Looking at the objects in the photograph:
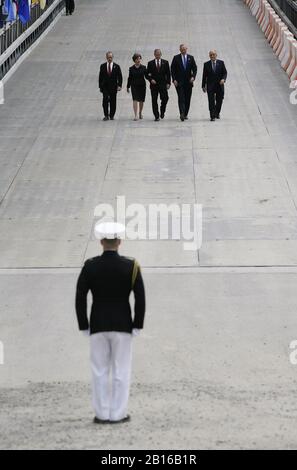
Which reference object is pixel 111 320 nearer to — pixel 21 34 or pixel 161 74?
pixel 161 74

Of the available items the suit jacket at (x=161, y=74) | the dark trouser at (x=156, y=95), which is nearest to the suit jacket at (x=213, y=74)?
the suit jacket at (x=161, y=74)

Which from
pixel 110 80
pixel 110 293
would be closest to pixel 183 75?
pixel 110 80

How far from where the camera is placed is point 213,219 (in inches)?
733

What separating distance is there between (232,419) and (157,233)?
8.57 metres

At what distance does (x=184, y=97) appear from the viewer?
26391mm

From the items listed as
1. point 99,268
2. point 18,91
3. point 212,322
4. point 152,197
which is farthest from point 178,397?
point 18,91

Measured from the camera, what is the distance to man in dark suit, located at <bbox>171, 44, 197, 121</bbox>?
26234 millimetres

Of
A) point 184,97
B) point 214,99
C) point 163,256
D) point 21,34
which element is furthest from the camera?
point 21,34

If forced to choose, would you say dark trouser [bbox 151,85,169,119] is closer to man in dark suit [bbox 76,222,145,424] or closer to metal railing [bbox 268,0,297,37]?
metal railing [bbox 268,0,297,37]

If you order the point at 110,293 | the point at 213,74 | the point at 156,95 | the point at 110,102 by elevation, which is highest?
the point at 110,293

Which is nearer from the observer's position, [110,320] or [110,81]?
[110,320]

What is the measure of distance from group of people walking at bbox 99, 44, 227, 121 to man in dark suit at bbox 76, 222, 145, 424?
17.0m

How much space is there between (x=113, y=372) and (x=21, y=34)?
91.5 ft
